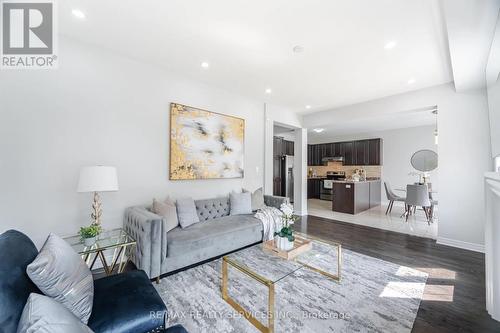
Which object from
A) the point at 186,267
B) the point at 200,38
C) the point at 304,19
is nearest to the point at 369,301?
the point at 186,267

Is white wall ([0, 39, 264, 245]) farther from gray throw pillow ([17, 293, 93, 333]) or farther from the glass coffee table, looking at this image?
gray throw pillow ([17, 293, 93, 333])

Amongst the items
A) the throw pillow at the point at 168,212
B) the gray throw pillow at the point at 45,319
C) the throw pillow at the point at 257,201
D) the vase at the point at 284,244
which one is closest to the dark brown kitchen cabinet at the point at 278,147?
the throw pillow at the point at 257,201

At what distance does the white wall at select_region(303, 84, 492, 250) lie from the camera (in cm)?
339

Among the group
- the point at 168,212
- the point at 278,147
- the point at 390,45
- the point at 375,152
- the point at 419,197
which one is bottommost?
the point at 419,197

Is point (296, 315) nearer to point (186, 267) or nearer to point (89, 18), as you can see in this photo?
point (186, 267)

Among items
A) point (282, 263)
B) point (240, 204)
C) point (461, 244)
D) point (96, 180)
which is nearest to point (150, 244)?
point (96, 180)

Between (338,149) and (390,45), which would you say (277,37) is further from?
(338,149)

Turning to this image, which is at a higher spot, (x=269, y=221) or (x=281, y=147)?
(x=281, y=147)

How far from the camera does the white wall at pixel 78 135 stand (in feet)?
7.34

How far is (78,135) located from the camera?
258 cm

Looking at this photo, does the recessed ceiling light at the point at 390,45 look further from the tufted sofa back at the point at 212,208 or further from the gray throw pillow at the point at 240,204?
the tufted sofa back at the point at 212,208

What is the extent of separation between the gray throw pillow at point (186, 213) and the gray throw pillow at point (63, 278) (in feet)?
5.41

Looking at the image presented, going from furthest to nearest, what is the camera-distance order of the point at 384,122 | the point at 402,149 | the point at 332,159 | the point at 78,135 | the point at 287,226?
the point at 332,159 < the point at 402,149 < the point at 384,122 < the point at 78,135 < the point at 287,226

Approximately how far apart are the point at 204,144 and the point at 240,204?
1269 mm
